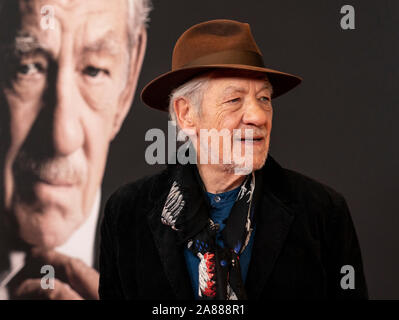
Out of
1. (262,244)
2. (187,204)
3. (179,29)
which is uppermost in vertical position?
(179,29)

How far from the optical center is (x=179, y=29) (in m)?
2.55

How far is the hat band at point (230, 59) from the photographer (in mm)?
1260

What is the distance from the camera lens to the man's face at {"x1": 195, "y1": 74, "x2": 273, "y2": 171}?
1.27 m

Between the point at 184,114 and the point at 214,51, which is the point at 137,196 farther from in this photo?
the point at 214,51

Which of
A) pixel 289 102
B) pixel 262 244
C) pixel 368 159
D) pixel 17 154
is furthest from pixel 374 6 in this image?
pixel 17 154

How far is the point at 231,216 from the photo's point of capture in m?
1.31

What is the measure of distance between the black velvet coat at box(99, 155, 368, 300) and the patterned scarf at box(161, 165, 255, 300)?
4cm

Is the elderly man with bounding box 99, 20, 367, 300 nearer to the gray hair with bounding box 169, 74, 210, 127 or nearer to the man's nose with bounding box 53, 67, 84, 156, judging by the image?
the gray hair with bounding box 169, 74, 210, 127

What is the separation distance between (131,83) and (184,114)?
1.21 meters

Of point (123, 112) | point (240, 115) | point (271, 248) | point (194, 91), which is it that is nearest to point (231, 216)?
point (271, 248)

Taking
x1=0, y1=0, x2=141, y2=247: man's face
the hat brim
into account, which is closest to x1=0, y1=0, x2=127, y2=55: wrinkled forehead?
x1=0, y1=0, x2=141, y2=247: man's face

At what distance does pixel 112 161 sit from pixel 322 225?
5.03ft
